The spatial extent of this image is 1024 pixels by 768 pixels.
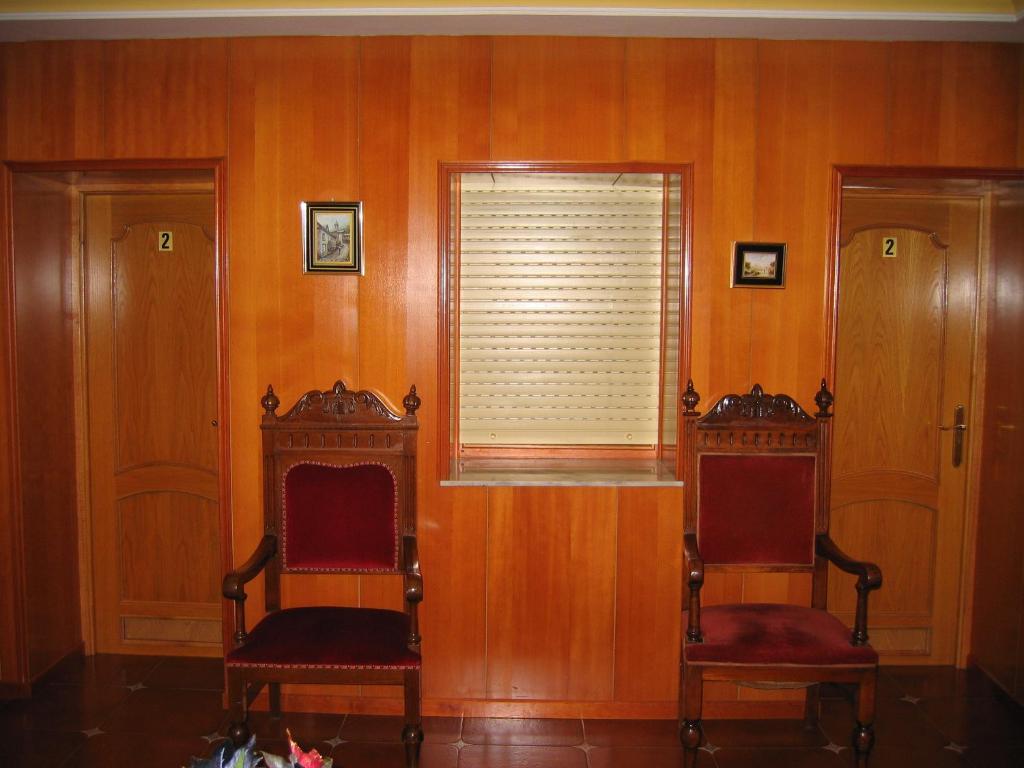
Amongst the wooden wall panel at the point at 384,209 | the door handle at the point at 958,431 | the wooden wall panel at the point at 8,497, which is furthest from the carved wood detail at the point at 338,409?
the door handle at the point at 958,431

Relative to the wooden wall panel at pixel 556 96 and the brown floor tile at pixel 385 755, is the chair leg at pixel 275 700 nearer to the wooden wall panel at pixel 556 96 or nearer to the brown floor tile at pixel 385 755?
the brown floor tile at pixel 385 755

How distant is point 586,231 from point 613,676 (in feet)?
5.95

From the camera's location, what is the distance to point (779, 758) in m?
2.62

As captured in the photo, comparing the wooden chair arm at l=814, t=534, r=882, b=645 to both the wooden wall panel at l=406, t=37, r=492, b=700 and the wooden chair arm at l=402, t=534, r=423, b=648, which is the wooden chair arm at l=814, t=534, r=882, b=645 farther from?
the wooden chair arm at l=402, t=534, r=423, b=648

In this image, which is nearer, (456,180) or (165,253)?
(456,180)

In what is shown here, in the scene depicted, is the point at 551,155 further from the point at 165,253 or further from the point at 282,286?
the point at 165,253

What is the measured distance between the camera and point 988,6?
2.58 metres

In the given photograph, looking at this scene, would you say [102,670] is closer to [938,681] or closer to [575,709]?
[575,709]

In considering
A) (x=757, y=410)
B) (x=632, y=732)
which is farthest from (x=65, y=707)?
(x=757, y=410)

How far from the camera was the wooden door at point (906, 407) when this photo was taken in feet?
10.5

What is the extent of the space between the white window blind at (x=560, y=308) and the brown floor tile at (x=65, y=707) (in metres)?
1.78

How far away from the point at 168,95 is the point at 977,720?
399 cm

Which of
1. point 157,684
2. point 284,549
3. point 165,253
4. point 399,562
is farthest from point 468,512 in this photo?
point 165,253

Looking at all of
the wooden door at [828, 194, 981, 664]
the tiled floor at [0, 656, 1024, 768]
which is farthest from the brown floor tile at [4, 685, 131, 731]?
the wooden door at [828, 194, 981, 664]
